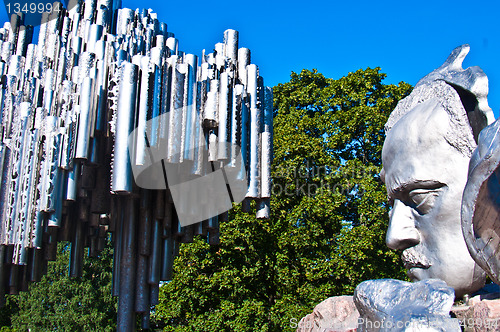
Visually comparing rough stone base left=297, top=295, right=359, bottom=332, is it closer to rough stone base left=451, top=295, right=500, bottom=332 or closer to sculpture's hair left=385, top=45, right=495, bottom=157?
rough stone base left=451, top=295, right=500, bottom=332

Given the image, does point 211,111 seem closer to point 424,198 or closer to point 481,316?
point 424,198

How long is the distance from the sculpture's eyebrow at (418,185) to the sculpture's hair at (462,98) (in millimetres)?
298

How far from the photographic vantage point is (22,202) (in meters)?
6.23

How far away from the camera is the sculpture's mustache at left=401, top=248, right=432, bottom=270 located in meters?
4.29

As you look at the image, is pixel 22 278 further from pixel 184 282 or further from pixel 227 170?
pixel 184 282

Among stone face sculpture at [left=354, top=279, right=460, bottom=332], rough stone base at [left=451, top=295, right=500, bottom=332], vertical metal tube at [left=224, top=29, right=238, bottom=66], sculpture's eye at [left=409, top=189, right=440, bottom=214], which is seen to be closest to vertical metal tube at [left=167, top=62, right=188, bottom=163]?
vertical metal tube at [left=224, top=29, right=238, bottom=66]

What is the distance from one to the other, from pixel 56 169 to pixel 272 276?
10.8 meters

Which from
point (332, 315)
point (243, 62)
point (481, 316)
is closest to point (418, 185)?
point (481, 316)

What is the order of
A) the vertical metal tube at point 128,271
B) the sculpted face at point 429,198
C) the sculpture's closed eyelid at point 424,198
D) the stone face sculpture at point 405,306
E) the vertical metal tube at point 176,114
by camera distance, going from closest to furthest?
the stone face sculpture at point 405,306
the sculpted face at point 429,198
the sculpture's closed eyelid at point 424,198
the vertical metal tube at point 176,114
the vertical metal tube at point 128,271

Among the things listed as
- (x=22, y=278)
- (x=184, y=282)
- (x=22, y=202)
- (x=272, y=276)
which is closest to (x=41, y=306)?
(x=184, y=282)

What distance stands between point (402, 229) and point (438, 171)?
0.59 metres

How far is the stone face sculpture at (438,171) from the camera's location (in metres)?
4.05

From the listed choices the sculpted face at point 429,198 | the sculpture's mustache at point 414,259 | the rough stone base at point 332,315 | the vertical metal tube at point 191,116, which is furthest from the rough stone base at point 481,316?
the vertical metal tube at point 191,116

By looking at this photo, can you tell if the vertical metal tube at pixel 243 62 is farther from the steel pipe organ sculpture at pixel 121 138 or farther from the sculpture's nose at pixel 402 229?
the sculpture's nose at pixel 402 229
